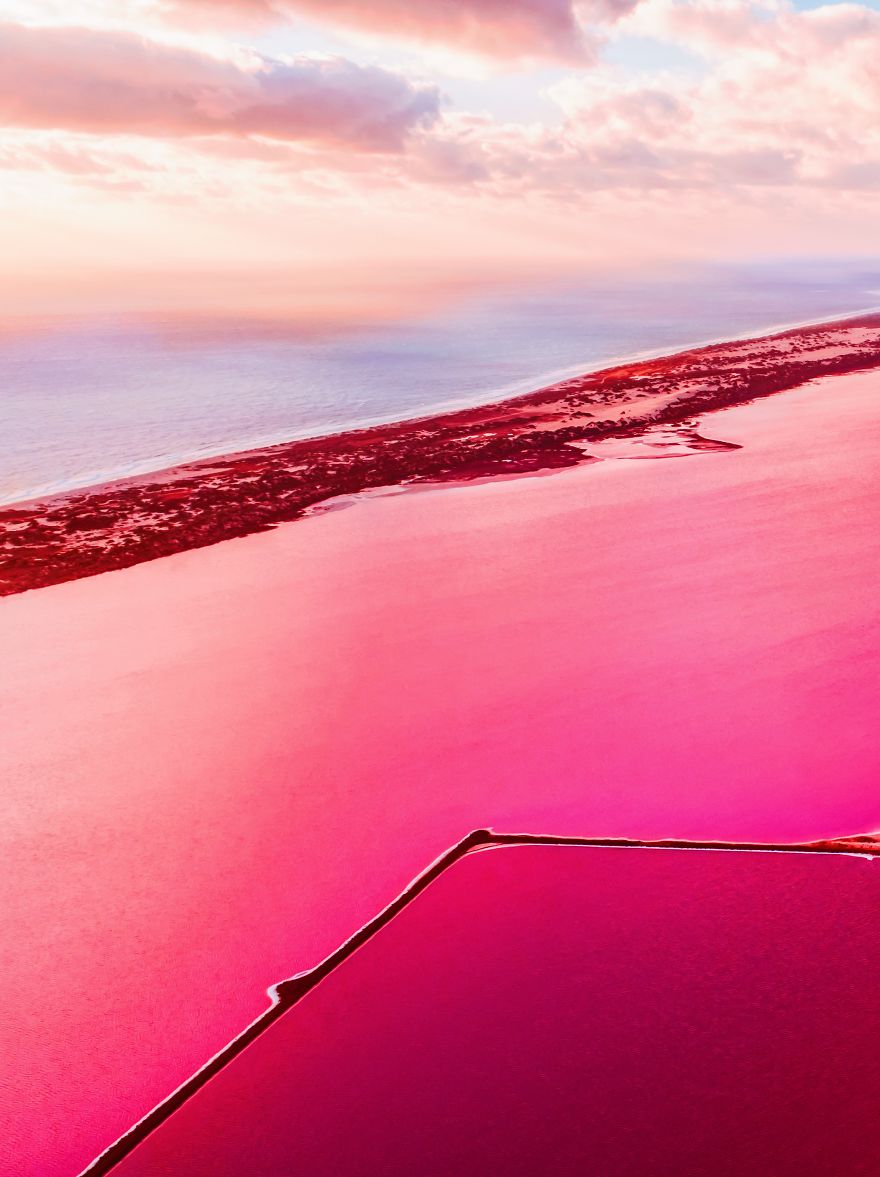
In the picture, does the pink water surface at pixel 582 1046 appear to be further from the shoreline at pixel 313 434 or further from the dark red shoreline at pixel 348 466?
the shoreline at pixel 313 434

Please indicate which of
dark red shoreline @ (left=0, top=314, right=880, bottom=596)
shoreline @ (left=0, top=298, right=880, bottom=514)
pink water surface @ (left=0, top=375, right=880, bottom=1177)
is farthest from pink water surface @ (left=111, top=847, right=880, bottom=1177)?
shoreline @ (left=0, top=298, right=880, bottom=514)

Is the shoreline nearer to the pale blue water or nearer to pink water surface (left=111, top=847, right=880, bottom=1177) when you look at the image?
the pale blue water

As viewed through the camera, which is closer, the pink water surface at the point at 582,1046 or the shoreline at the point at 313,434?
the pink water surface at the point at 582,1046

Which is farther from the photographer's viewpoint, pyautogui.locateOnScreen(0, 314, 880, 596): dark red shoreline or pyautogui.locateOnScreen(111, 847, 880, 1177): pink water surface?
pyautogui.locateOnScreen(0, 314, 880, 596): dark red shoreline

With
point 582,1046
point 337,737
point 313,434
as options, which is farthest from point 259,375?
point 582,1046

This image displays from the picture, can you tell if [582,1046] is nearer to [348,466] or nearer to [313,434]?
[348,466]

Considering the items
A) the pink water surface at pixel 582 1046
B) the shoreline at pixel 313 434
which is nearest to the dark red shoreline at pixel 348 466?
the shoreline at pixel 313 434
